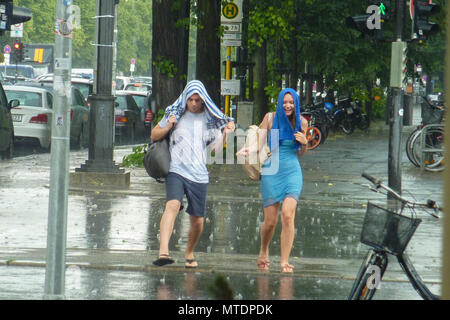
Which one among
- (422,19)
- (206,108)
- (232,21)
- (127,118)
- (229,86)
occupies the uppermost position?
(232,21)

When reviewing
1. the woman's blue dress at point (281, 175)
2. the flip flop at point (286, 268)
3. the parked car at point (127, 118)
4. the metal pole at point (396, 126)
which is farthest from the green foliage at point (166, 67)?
the parked car at point (127, 118)

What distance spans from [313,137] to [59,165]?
1917 centimetres

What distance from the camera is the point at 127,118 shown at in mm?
29281

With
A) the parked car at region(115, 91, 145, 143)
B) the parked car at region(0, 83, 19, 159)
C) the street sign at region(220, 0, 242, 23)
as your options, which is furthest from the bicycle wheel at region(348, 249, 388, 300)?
the parked car at region(115, 91, 145, 143)

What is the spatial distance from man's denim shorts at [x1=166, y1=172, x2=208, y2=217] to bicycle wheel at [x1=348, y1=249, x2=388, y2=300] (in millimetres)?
3370

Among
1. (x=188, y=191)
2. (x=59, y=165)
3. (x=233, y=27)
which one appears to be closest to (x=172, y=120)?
(x=188, y=191)

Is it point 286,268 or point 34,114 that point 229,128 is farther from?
point 34,114

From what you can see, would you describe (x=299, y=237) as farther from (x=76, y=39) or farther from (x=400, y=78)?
(x=76, y=39)

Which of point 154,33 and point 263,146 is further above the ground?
point 154,33

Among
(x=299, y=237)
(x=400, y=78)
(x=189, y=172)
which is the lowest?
(x=299, y=237)

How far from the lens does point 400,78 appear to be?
1370 cm

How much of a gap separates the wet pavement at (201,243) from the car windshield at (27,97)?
5.33 m
